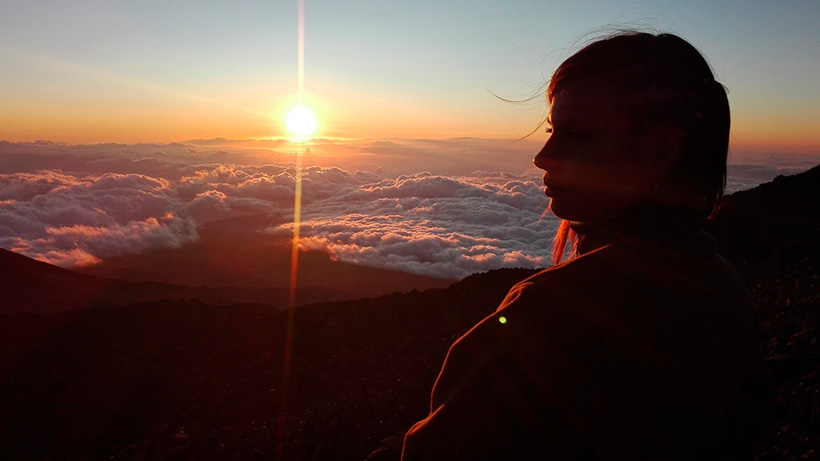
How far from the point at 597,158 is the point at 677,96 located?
0.19 meters

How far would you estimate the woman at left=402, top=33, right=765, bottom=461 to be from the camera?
761mm

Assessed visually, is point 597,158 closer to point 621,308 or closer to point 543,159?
point 543,159

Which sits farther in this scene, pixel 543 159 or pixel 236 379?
pixel 236 379

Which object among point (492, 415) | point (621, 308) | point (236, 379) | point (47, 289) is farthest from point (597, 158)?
point (47, 289)

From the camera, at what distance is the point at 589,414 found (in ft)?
2.49

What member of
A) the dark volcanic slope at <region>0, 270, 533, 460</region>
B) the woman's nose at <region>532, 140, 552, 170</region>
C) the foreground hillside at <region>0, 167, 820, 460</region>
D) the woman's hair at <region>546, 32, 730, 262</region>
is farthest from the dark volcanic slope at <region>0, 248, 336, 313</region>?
the woman's hair at <region>546, 32, 730, 262</region>

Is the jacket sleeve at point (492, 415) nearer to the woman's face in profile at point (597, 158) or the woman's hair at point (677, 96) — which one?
the woman's face in profile at point (597, 158)

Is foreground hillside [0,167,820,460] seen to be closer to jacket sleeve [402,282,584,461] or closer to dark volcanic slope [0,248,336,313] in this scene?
jacket sleeve [402,282,584,461]

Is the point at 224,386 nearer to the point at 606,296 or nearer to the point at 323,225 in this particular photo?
the point at 606,296

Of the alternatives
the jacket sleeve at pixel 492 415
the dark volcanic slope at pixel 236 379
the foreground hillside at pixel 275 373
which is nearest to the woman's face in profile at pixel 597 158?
the jacket sleeve at pixel 492 415

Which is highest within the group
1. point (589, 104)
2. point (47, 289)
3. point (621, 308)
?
point (589, 104)

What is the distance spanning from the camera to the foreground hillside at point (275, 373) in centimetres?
513

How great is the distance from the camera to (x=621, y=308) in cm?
77

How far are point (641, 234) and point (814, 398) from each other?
4859mm
